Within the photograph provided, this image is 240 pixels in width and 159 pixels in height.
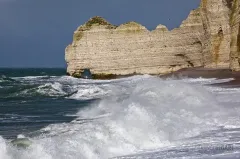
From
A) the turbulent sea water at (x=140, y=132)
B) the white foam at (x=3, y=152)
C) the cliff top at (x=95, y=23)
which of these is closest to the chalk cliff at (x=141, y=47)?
the cliff top at (x=95, y=23)

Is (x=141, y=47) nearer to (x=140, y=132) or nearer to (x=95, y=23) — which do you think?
(x=95, y=23)

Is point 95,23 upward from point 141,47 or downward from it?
upward

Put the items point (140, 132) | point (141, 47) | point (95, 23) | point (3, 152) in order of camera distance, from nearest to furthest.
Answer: point (3, 152) < point (140, 132) < point (141, 47) < point (95, 23)

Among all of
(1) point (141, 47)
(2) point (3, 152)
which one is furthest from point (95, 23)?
(2) point (3, 152)

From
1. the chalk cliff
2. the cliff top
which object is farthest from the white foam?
the cliff top

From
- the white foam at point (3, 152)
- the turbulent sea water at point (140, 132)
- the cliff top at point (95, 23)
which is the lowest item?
the turbulent sea water at point (140, 132)

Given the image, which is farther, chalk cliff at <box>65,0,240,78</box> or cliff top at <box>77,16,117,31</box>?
cliff top at <box>77,16,117,31</box>

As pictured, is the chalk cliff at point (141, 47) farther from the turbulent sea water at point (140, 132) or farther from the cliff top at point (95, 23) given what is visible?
the turbulent sea water at point (140, 132)

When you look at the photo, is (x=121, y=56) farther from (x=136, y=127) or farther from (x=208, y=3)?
(x=136, y=127)

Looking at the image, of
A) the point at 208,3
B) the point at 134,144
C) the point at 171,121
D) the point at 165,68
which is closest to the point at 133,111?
the point at 171,121

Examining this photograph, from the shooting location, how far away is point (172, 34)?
50094 mm

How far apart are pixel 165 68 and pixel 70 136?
3959 cm

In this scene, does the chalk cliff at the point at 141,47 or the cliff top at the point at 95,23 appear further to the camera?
the cliff top at the point at 95,23

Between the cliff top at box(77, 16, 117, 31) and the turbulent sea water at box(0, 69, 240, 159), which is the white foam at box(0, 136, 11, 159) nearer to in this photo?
the turbulent sea water at box(0, 69, 240, 159)
